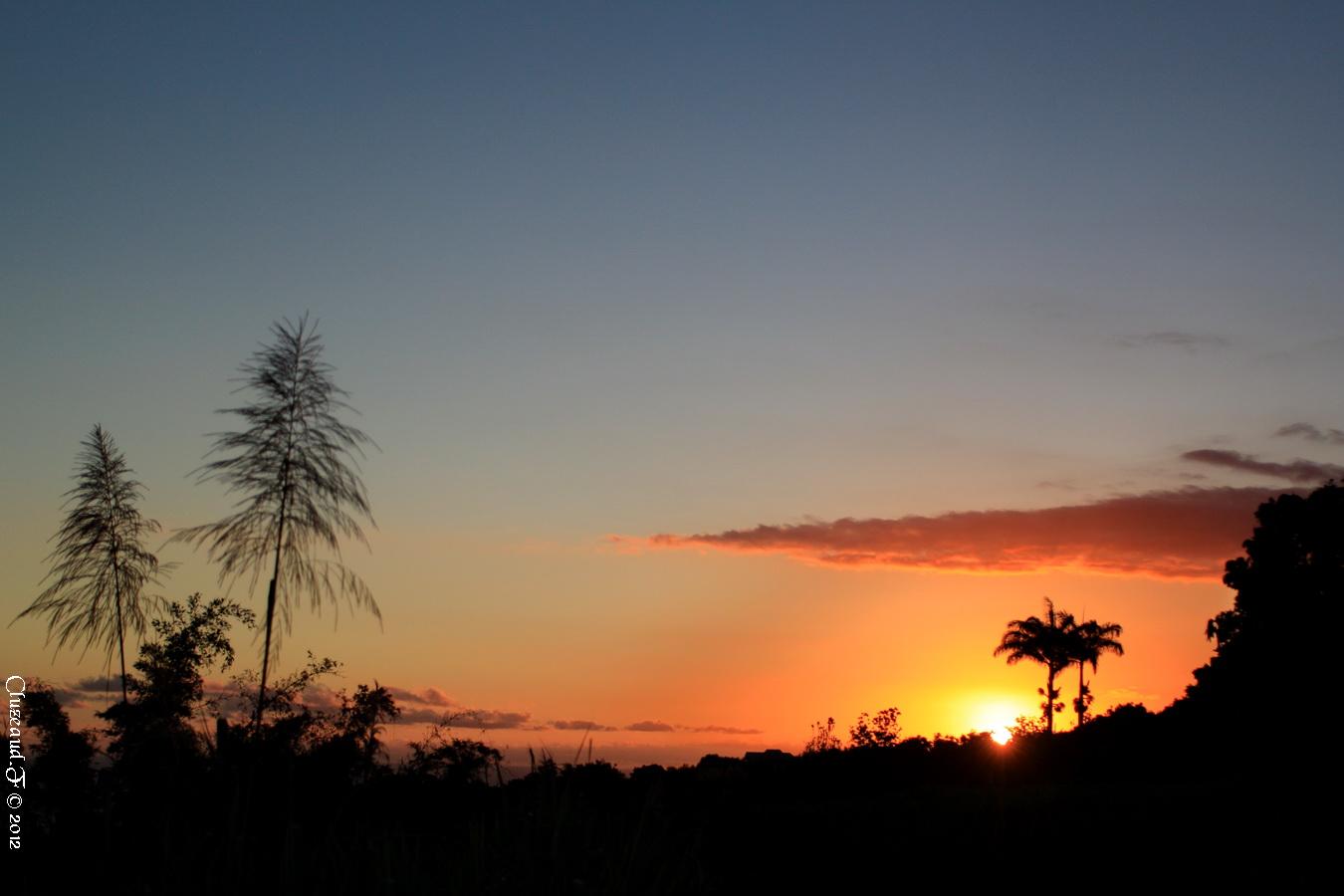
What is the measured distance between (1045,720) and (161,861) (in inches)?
2311

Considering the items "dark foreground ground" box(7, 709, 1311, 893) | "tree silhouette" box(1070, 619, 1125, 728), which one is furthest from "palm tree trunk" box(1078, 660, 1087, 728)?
"dark foreground ground" box(7, 709, 1311, 893)

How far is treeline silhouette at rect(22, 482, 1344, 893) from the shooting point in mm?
6598

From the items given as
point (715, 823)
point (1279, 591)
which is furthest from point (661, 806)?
point (1279, 591)

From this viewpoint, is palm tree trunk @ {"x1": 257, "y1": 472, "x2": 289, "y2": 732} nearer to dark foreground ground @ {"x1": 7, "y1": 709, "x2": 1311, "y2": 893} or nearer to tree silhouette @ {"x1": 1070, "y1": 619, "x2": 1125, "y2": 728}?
dark foreground ground @ {"x1": 7, "y1": 709, "x2": 1311, "y2": 893}

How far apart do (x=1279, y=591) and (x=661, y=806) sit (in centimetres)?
3538

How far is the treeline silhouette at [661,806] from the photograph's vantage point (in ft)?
21.6

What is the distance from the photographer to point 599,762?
19734 mm

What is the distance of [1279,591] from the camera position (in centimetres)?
3975

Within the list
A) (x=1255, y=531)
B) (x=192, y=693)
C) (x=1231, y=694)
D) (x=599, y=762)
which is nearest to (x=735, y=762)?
(x=599, y=762)

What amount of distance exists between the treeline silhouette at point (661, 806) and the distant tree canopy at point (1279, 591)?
0.29m

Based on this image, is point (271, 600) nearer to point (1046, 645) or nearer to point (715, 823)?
point (715, 823)

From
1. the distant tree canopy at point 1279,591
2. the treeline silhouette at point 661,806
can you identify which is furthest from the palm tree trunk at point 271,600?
the distant tree canopy at point 1279,591

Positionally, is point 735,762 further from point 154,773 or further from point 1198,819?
point 154,773

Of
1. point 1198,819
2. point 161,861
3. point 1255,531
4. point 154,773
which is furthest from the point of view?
point 1255,531
